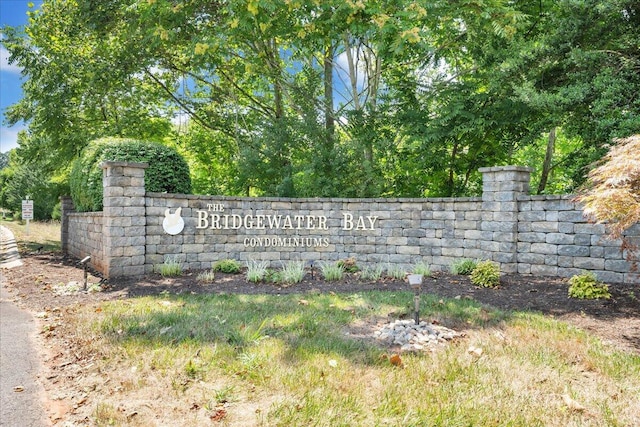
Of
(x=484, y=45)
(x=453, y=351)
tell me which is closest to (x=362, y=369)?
(x=453, y=351)

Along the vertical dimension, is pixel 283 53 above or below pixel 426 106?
above

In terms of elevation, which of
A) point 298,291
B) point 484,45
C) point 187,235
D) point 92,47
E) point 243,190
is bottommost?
point 298,291

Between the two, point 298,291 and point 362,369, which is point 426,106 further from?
point 362,369

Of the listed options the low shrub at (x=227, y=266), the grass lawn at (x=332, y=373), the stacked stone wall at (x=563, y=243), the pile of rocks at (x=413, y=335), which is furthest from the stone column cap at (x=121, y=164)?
the stacked stone wall at (x=563, y=243)

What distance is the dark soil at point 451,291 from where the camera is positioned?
5090mm

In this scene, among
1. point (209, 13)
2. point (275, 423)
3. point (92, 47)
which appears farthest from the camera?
point (92, 47)

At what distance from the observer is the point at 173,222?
8383 mm

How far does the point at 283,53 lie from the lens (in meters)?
15.8

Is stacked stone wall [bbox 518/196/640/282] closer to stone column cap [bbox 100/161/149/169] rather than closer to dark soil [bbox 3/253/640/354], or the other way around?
dark soil [bbox 3/253/640/354]

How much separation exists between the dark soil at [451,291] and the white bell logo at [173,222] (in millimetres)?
893

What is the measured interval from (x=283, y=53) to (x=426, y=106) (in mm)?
6845

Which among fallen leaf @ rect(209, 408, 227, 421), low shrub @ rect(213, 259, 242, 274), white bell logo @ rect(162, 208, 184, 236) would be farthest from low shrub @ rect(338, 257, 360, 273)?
fallen leaf @ rect(209, 408, 227, 421)

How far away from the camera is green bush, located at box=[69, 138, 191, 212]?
888 cm

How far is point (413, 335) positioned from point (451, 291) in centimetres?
271
